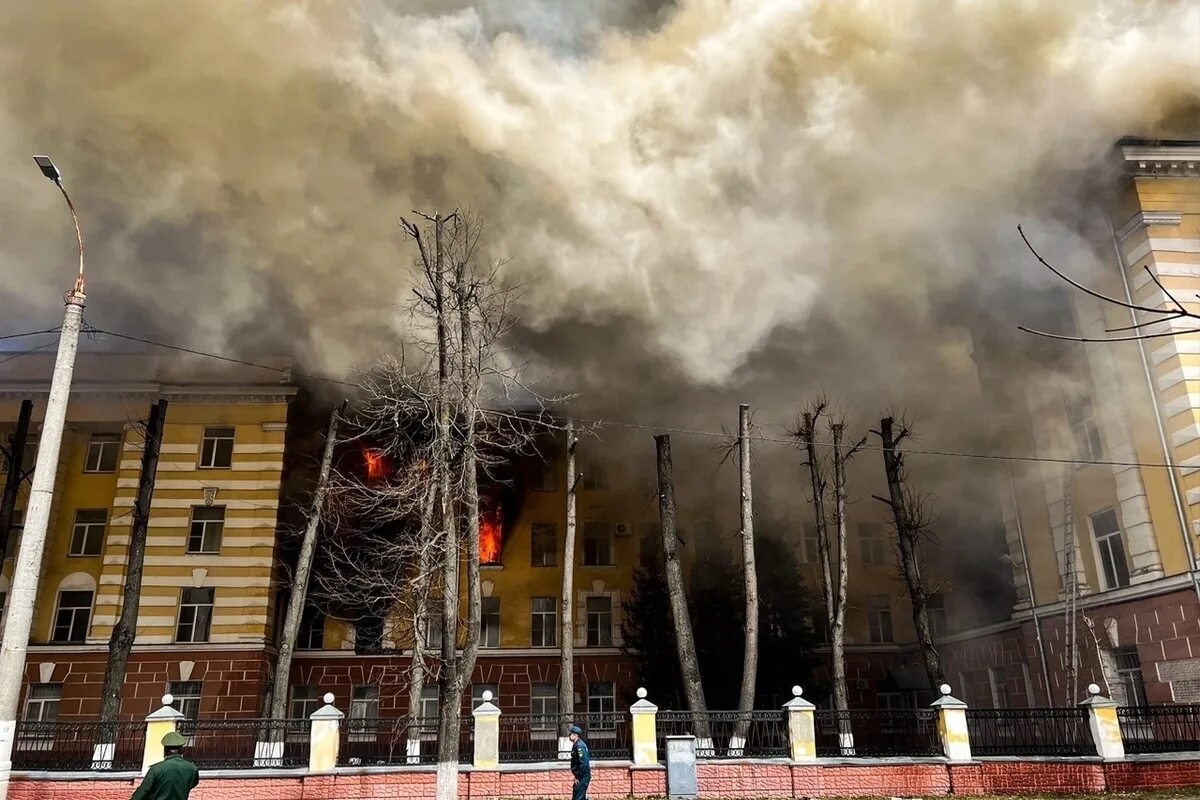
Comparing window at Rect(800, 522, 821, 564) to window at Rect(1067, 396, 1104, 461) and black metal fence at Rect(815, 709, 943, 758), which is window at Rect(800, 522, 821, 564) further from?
black metal fence at Rect(815, 709, 943, 758)

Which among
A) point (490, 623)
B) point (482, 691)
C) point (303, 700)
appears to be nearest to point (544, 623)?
point (490, 623)

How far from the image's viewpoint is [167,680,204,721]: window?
22.8m

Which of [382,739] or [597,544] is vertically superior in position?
[597,544]

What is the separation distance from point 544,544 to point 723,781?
14.2 meters

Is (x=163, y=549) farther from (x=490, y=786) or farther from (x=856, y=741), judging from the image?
(x=856, y=741)

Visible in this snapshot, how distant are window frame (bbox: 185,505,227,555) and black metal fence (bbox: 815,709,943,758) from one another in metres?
18.1

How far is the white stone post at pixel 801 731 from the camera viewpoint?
14.3 meters

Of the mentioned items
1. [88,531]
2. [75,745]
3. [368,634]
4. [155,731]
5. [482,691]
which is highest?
[88,531]

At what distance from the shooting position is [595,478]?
28.8 metres

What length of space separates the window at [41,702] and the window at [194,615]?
11.2 ft

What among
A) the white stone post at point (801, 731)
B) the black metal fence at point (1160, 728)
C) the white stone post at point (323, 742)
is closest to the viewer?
the white stone post at point (323, 742)

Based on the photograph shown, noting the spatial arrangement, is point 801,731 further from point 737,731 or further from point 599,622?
point 599,622

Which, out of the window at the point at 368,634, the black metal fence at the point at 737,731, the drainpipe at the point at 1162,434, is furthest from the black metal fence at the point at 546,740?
the drainpipe at the point at 1162,434

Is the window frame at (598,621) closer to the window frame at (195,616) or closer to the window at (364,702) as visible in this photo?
the window at (364,702)
